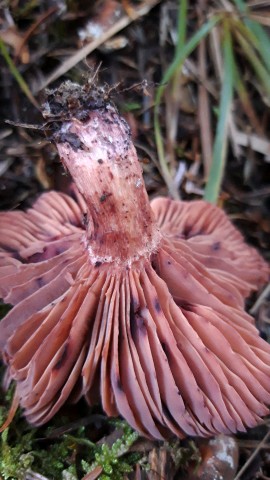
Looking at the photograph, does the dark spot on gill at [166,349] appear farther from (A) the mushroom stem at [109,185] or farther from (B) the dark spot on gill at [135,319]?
(A) the mushroom stem at [109,185]

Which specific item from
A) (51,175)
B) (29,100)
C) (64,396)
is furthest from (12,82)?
(64,396)

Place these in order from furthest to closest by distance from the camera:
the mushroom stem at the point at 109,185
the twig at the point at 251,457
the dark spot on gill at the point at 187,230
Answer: the dark spot on gill at the point at 187,230, the twig at the point at 251,457, the mushroom stem at the point at 109,185

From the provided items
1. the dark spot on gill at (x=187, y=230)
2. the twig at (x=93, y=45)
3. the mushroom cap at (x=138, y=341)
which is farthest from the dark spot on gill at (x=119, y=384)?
the twig at (x=93, y=45)

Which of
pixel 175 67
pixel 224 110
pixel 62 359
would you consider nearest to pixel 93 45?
pixel 175 67

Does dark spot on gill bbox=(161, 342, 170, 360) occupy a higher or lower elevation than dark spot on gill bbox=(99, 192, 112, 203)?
lower

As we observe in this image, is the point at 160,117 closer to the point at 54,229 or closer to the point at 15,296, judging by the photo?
the point at 54,229

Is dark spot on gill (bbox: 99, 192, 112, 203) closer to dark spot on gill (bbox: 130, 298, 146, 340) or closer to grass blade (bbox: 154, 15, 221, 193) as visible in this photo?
dark spot on gill (bbox: 130, 298, 146, 340)

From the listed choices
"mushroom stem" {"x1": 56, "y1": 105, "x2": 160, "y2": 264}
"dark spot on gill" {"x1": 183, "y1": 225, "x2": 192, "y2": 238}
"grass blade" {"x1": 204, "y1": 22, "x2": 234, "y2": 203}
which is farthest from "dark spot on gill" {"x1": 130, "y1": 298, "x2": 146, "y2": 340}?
"grass blade" {"x1": 204, "y1": 22, "x2": 234, "y2": 203}
